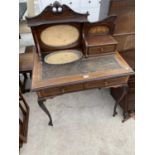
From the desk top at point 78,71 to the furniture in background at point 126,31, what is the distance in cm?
30

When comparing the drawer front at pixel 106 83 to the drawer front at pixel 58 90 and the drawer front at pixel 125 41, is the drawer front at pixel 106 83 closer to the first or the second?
the drawer front at pixel 58 90

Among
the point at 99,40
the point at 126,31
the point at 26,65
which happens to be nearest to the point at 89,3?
the point at 126,31

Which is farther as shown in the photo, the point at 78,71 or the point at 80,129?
the point at 80,129

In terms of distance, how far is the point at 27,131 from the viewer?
180 cm

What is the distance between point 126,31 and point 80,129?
1.22 metres

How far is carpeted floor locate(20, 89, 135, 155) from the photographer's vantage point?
1.64 m

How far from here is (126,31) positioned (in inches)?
77.9

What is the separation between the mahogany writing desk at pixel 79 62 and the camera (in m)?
1.33

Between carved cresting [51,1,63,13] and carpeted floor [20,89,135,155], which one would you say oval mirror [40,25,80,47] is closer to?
carved cresting [51,1,63,13]

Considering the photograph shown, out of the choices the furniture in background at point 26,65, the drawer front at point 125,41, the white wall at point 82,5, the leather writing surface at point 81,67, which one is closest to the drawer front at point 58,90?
the leather writing surface at point 81,67

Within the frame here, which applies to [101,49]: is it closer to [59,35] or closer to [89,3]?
[59,35]

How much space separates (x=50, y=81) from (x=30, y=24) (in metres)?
0.46

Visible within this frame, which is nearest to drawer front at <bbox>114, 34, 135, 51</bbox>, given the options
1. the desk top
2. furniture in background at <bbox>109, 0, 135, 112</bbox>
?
furniture in background at <bbox>109, 0, 135, 112</bbox>
